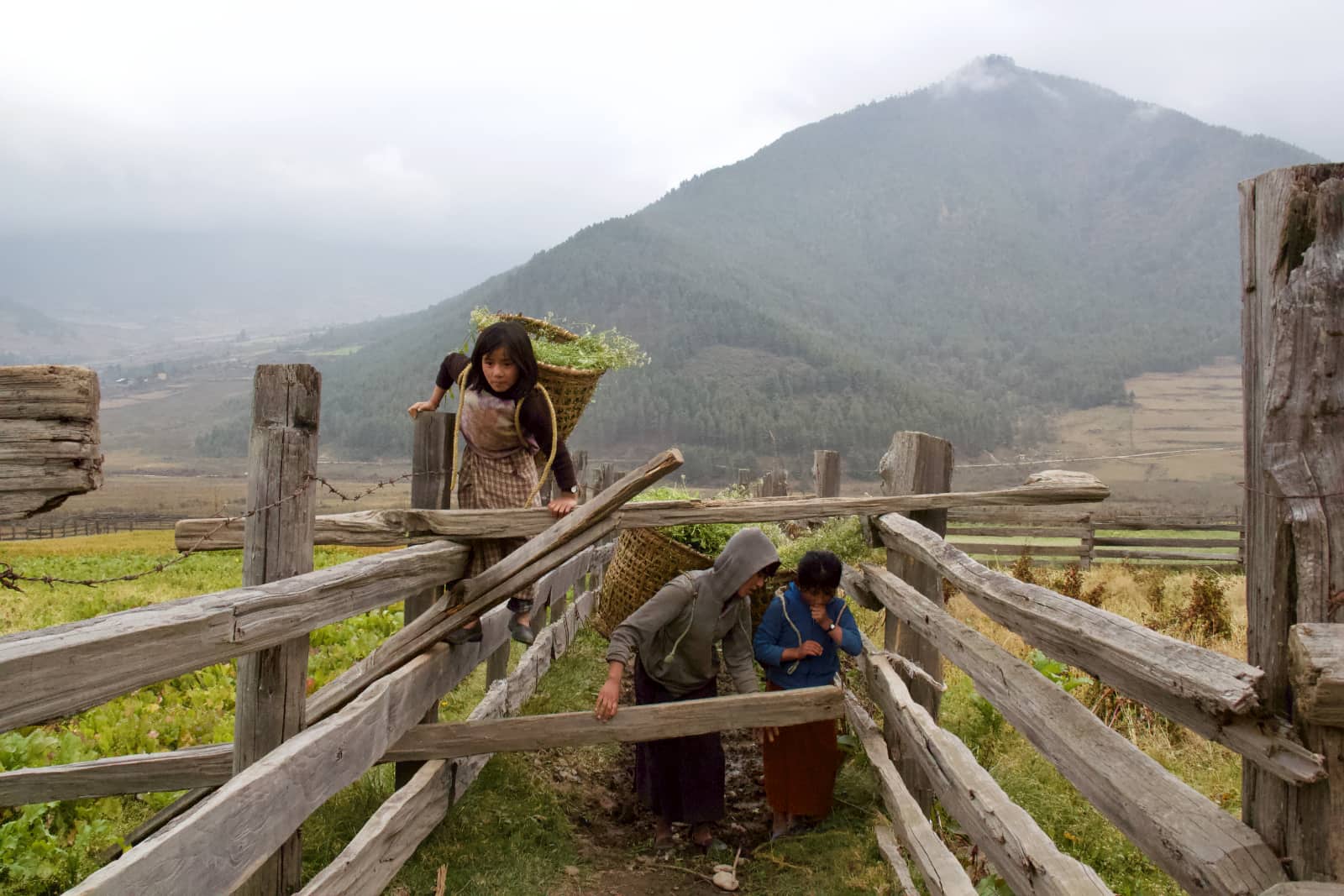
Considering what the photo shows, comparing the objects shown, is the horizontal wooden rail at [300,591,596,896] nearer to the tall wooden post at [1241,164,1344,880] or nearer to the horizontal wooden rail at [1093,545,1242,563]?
the tall wooden post at [1241,164,1344,880]

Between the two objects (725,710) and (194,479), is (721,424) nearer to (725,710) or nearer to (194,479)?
(194,479)

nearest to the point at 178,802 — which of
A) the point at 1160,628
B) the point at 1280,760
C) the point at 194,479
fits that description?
the point at 1280,760

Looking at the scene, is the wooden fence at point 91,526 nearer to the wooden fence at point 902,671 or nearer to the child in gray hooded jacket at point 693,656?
the child in gray hooded jacket at point 693,656

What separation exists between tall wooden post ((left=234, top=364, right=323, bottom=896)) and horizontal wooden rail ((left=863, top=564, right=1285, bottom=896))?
7.84ft

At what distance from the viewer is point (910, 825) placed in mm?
4105

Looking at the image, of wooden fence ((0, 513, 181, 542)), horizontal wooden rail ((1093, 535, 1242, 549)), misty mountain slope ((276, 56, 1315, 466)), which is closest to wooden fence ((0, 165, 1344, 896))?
Result: horizontal wooden rail ((1093, 535, 1242, 549))

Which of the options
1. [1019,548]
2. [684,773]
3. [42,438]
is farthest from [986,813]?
[1019,548]

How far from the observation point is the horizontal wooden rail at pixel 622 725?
411 centimetres

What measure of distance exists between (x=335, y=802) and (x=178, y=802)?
93 centimetres

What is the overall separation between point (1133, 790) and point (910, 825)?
2127mm

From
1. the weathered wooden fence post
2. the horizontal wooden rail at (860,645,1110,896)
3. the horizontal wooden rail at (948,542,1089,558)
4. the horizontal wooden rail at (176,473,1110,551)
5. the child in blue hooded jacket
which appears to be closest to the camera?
the horizontal wooden rail at (860,645,1110,896)

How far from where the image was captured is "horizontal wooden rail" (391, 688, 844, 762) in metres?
4.11

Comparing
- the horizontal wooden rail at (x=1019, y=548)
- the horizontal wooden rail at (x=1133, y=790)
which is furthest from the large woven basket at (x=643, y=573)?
the horizontal wooden rail at (x=1019, y=548)

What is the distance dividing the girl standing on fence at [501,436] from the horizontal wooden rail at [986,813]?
197cm
